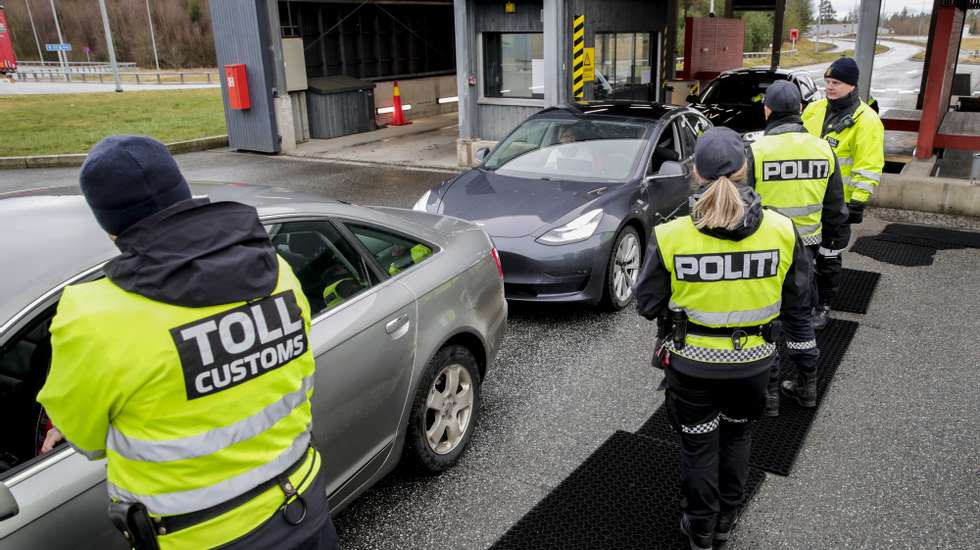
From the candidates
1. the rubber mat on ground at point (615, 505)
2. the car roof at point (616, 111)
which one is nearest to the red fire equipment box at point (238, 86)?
the car roof at point (616, 111)

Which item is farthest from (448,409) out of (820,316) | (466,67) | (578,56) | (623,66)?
(623,66)

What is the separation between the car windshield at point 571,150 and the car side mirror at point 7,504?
5180 millimetres

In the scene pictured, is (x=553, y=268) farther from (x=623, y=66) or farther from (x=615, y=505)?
(x=623, y=66)

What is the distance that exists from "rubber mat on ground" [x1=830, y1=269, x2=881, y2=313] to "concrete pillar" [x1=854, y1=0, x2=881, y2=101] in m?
4.09

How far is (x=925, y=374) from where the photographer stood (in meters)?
4.90

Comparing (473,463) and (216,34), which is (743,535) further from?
(216,34)

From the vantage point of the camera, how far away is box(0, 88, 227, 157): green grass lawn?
697 inches

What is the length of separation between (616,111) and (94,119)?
68.3 feet

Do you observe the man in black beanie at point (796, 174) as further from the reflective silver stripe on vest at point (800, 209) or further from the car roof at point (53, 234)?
the car roof at point (53, 234)

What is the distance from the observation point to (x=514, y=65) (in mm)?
12375

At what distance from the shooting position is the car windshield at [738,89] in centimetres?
1216

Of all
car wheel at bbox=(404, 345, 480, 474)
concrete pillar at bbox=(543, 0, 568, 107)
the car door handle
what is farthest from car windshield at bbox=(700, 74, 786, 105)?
the car door handle

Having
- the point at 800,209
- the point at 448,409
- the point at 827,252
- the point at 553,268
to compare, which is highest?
the point at 800,209

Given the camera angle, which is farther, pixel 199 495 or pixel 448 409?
pixel 448 409
